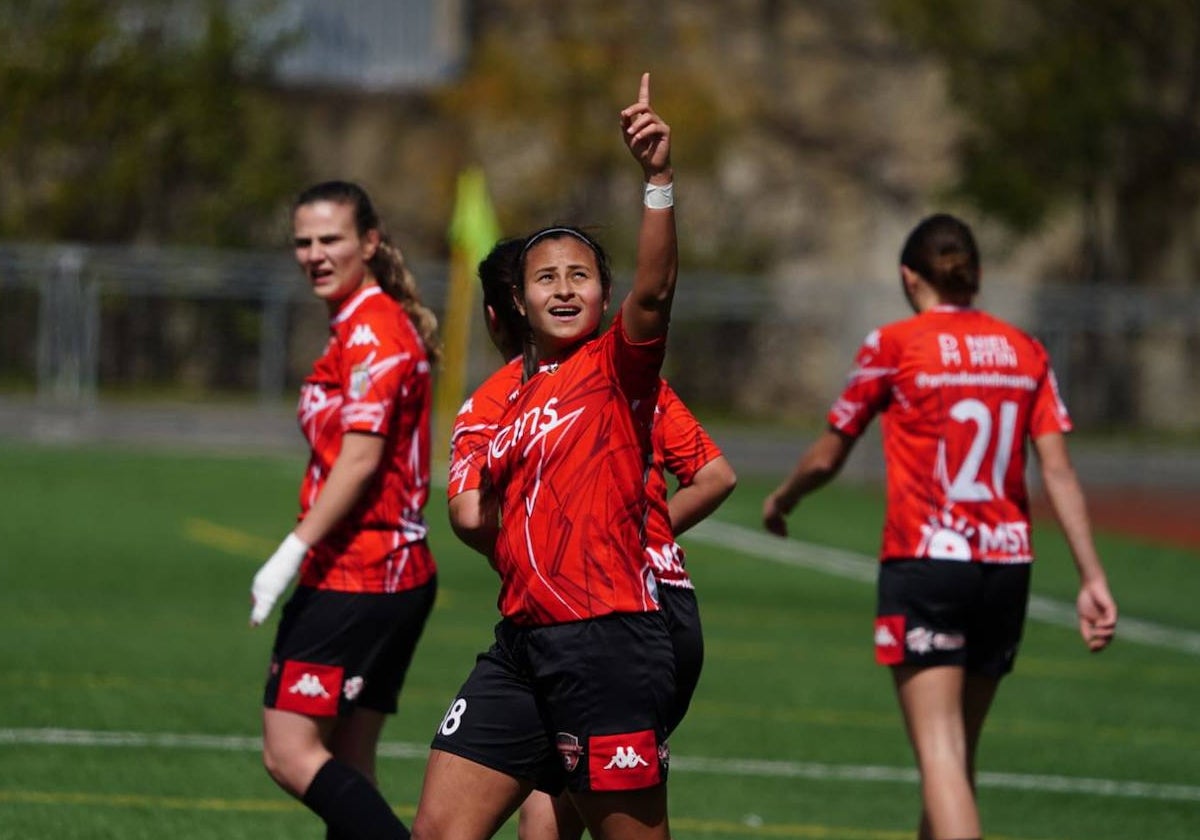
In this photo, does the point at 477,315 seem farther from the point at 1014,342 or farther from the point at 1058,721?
the point at 1014,342

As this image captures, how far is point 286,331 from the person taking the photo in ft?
112

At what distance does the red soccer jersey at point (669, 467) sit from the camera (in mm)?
5418

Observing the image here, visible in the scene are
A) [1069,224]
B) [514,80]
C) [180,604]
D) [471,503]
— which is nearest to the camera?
[471,503]

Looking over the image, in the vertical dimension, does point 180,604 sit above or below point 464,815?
below

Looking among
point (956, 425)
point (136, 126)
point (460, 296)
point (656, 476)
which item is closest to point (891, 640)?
point (956, 425)

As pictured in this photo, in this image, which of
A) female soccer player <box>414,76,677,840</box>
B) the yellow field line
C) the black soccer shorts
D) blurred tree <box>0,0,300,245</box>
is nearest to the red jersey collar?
female soccer player <box>414,76,677,840</box>

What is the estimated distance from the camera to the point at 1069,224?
130 ft

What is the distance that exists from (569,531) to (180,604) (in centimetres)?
967

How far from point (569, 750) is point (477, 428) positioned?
89 cm

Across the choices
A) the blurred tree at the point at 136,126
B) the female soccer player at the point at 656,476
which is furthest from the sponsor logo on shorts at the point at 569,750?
the blurred tree at the point at 136,126

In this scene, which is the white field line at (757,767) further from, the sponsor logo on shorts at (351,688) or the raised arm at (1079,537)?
the sponsor logo on shorts at (351,688)

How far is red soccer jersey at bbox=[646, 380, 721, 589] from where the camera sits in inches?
213

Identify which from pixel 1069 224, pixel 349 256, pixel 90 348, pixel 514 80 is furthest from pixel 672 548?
pixel 1069 224

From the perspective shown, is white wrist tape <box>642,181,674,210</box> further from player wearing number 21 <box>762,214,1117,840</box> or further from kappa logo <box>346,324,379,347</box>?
player wearing number 21 <box>762,214,1117,840</box>
